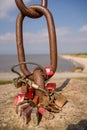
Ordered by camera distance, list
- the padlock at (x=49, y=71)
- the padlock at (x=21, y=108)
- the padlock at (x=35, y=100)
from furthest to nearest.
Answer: the padlock at (x=49, y=71) → the padlock at (x=35, y=100) → the padlock at (x=21, y=108)

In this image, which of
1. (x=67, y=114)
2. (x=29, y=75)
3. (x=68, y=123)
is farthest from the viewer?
(x=29, y=75)

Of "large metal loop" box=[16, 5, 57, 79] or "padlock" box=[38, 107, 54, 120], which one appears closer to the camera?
"padlock" box=[38, 107, 54, 120]

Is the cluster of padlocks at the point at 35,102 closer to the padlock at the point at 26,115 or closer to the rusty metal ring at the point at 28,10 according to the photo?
the padlock at the point at 26,115

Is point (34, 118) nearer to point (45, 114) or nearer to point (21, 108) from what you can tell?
point (45, 114)

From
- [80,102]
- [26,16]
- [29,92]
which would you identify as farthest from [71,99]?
[26,16]

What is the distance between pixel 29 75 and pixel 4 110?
1150 mm

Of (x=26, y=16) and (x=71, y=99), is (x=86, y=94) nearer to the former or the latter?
(x=71, y=99)

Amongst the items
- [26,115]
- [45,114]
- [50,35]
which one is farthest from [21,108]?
[50,35]

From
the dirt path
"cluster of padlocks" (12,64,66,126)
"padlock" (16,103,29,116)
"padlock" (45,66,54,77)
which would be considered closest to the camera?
the dirt path

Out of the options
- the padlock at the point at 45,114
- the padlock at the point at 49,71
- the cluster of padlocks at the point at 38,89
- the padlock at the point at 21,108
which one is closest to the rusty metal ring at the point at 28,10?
the cluster of padlocks at the point at 38,89

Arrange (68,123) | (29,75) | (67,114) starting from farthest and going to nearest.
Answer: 1. (29,75)
2. (67,114)
3. (68,123)

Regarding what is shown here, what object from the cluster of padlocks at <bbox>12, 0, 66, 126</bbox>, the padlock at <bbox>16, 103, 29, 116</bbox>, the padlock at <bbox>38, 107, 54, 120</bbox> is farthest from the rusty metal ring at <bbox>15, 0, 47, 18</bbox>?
the padlock at <bbox>38, 107, 54, 120</bbox>

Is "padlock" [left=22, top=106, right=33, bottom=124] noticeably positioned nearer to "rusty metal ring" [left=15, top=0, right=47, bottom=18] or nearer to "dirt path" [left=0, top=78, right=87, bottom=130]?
"dirt path" [left=0, top=78, right=87, bottom=130]

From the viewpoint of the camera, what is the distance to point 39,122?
19.2 ft
